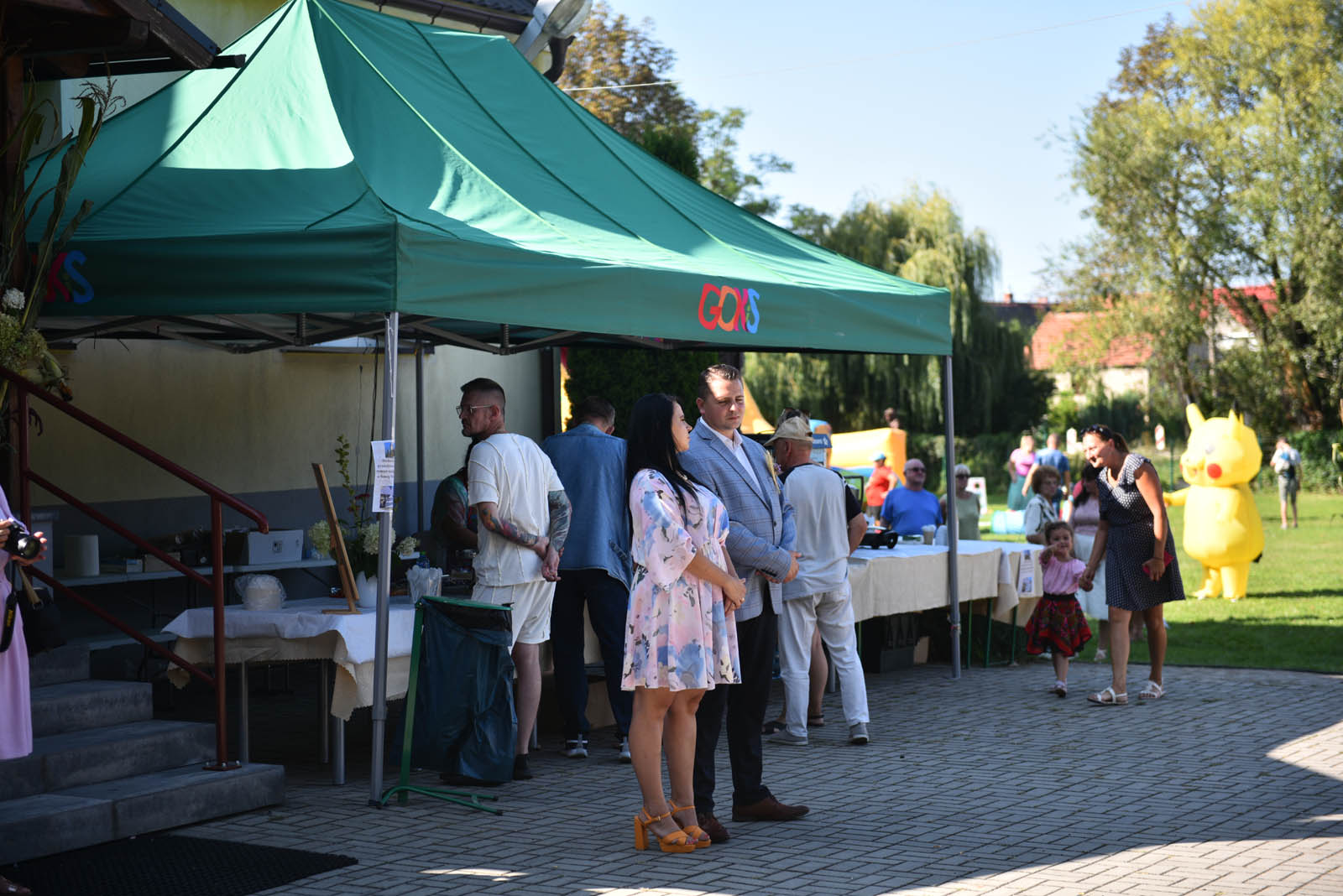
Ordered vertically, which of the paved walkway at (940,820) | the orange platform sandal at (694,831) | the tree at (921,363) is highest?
the tree at (921,363)

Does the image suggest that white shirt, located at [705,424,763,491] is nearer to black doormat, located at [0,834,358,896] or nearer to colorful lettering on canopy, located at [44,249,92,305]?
black doormat, located at [0,834,358,896]

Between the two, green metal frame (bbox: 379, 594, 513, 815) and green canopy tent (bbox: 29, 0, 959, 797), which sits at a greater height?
green canopy tent (bbox: 29, 0, 959, 797)

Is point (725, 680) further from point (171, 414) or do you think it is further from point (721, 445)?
point (171, 414)

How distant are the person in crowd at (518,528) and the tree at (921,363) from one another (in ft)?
88.7

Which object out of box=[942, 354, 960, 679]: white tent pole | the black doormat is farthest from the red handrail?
box=[942, 354, 960, 679]: white tent pole

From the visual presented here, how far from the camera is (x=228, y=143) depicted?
7.82 m

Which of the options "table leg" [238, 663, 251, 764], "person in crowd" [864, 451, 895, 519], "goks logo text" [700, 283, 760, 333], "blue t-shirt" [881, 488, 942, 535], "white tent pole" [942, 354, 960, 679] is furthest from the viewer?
"person in crowd" [864, 451, 895, 519]

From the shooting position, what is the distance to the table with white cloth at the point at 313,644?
683 centimetres

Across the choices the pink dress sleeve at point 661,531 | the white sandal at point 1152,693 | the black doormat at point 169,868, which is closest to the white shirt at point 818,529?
the pink dress sleeve at point 661,531

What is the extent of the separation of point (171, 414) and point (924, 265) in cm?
2790

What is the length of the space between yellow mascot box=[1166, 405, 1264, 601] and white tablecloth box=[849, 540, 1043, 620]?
14.8 feet

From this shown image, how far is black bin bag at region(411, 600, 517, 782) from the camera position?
22.1 ft

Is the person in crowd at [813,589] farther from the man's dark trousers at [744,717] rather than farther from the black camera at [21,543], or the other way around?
the black camera at [21,543]

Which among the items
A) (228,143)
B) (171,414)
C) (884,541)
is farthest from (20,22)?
(884,541)
